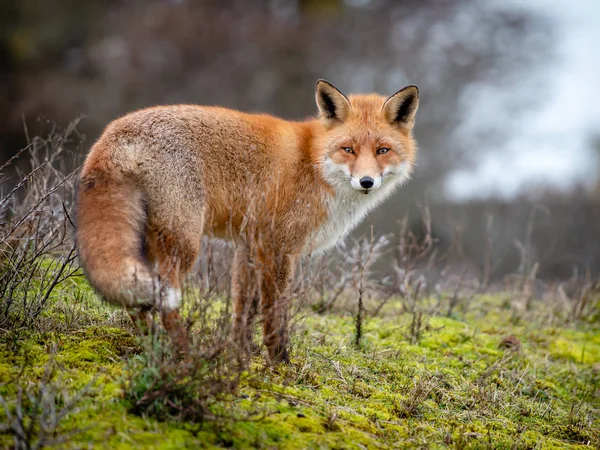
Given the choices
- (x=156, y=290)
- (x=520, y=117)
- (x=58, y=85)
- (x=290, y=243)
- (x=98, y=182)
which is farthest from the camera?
(x=58, y=85)

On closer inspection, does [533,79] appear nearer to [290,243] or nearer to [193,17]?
[193,17]

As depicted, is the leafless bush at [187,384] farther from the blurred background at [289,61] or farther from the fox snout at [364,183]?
the blurred background at [289,61]

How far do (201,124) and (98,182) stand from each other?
0.91 m

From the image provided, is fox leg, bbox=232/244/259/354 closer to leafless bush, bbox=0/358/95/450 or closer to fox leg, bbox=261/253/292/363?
fox leg, bbox=261/253/292/363

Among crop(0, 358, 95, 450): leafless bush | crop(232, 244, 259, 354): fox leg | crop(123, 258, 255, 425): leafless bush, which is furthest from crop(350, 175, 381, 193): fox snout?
crop(0, 358, 95, 450): leafless bush

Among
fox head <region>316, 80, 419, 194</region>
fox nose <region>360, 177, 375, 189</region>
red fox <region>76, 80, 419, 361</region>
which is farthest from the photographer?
fox head <region>316, 80, 419, 194</region>

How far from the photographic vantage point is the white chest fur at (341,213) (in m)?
4.09

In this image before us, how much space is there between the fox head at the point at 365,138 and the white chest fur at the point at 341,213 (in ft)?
0.23

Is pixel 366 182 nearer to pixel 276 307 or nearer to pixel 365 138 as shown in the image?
pixel 365 138

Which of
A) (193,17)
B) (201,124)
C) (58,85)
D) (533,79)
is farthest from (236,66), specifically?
(201,124)

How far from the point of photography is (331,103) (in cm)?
431

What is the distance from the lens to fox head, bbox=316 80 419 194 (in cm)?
408

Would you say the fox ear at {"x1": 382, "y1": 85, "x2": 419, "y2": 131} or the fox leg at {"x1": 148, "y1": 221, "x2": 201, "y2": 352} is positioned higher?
the fox ear at {"x1": 382, "y1": 85, "x2": 419, "y2": 131}

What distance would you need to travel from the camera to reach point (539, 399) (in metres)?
4.02
